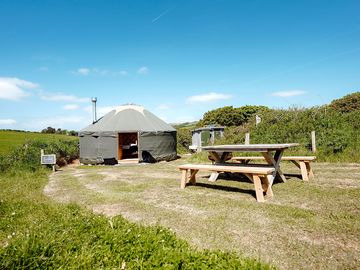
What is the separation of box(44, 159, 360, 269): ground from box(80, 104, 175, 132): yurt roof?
619 cm

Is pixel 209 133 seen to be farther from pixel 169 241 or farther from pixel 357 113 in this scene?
pixel 169 241

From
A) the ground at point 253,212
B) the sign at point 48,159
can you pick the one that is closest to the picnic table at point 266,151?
the ground at point 253,212

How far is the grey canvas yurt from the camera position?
1283 centimetres

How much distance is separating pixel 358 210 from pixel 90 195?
16.6ft

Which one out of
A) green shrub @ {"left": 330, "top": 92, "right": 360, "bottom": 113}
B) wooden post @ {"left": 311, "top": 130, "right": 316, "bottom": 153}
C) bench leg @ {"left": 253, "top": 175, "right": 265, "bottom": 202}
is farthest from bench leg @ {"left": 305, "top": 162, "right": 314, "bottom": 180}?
green shrub @ {"left": 330, "top": 92, "right": 360, "bottom": 113}

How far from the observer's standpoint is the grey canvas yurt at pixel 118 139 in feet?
42.1

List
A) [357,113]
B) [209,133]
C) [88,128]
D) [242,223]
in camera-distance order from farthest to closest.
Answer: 1. [209,133]
2. [88,128]
3. [357,113]
4. [242,223]

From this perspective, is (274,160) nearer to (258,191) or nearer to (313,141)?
(258,191)

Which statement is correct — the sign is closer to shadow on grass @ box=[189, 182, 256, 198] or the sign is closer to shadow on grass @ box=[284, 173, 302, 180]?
shadow on grass @ box=[189, 182, 256, 198]

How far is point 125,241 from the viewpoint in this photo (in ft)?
8.64

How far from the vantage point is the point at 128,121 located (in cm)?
1384

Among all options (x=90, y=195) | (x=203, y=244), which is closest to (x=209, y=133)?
(x=90, y=195)

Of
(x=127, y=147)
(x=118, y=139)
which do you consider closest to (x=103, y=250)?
(x=118, y=139)

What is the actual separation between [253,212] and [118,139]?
10023mm
